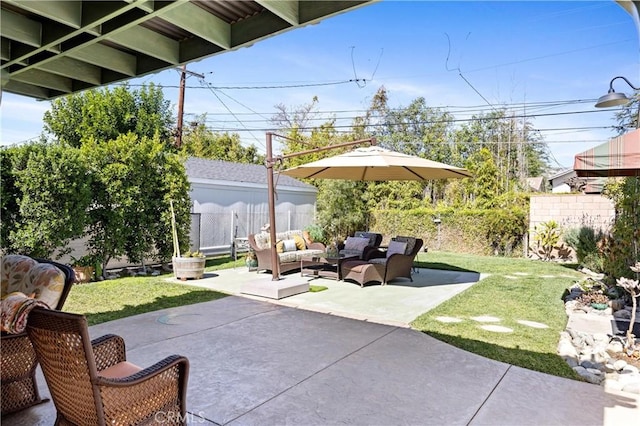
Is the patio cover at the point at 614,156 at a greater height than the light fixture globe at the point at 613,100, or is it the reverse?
the light fixture globe at the point at 613,100

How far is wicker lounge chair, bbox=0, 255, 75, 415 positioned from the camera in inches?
106

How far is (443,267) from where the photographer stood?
33.9 ft

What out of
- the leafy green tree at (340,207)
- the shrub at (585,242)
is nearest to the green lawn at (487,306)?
the shrub at (585,242)

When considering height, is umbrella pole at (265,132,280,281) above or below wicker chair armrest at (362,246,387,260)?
above

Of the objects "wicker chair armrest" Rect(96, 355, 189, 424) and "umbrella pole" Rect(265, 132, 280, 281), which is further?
"umbrella pole" Rect(265, 132, 280, 281)

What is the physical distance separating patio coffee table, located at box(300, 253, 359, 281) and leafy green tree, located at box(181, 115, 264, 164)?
19.3m

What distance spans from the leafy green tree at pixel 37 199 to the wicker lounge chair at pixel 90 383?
19.9 ft

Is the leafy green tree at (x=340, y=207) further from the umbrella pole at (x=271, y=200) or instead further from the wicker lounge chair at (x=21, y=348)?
the wicker lounge chair at (x=21, y=348)

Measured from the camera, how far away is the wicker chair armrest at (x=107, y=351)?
241 centimetres

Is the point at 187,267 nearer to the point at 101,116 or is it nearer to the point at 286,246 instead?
the point at 286,246

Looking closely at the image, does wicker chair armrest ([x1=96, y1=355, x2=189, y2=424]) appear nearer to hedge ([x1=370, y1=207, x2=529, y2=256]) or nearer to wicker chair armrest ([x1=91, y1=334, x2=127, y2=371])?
wicker chair armrest ([x1=91, y1=334, x2=127, y2=371])

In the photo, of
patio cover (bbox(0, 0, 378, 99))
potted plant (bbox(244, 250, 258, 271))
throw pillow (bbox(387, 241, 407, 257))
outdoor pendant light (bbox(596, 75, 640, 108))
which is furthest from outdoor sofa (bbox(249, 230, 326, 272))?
outdoor pendant light (bbox(596, 75, 640, 108))

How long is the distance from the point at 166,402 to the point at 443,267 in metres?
9.07

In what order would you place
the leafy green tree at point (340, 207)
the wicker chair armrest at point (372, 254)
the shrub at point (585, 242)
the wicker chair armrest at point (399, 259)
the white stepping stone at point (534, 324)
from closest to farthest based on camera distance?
the white stepping stone at point (534, 324) < the wicker chair armrest at point (399, 259) < the shrub at point (585, 242) < the wicker chair armrest at point (372, 254) < the leafy green tree at point (340, 207)
